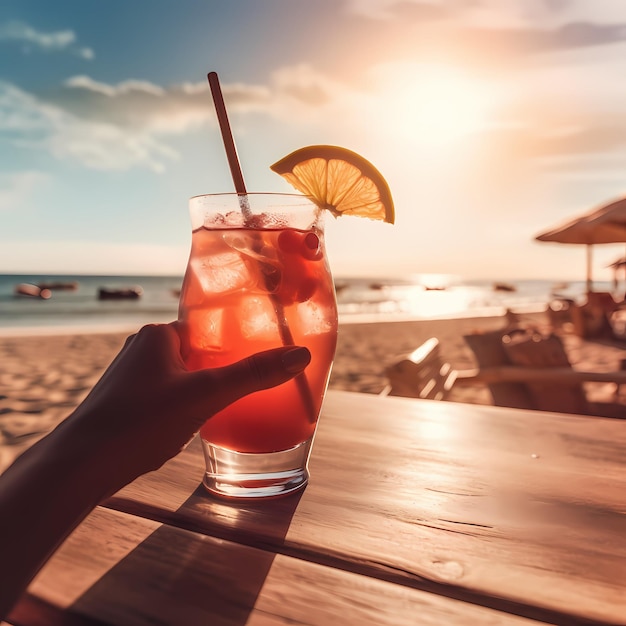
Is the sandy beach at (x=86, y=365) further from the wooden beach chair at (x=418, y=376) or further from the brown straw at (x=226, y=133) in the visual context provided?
the brown straw at (x=226, y=133)

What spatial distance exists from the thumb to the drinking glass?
0.15 m

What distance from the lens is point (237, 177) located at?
3.43 ft

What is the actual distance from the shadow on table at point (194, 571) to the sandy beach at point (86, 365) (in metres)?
2.46

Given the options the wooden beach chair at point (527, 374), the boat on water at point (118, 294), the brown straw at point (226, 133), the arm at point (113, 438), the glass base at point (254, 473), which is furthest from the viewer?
the boat on water at point (118, 294)

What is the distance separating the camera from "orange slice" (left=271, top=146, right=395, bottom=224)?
1078 millimetres

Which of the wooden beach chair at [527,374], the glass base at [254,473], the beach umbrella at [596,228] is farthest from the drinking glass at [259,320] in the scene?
the beach umbrella at [596,228]

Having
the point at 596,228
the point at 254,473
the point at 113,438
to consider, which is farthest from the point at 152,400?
the point at 596,228

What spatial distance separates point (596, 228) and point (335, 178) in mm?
10101

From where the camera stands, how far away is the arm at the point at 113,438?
22.3 inches

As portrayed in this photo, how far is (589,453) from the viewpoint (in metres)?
1.14

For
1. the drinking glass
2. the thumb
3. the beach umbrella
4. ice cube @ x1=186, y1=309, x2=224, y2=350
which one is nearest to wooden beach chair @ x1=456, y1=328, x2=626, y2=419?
the drinking glass

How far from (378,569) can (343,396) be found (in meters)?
0.93

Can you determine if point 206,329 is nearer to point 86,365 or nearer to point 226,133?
point 226,133

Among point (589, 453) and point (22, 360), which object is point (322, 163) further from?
point (22, 360)
